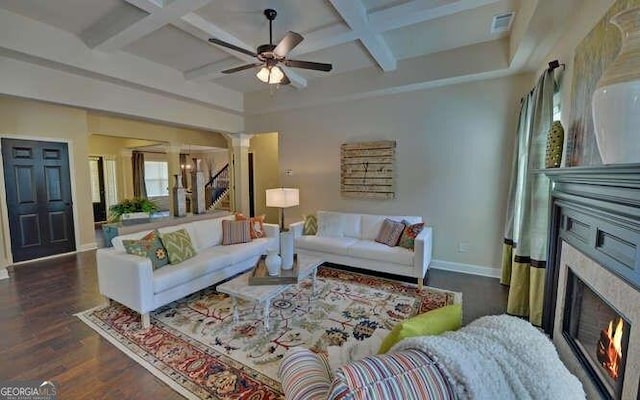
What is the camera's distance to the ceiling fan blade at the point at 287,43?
8.15 feet

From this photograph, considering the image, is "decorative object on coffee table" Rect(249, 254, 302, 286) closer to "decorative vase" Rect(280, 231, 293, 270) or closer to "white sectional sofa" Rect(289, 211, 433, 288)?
"decorative vase" Rect(280, 231, 293, 270)

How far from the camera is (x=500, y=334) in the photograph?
1039mm

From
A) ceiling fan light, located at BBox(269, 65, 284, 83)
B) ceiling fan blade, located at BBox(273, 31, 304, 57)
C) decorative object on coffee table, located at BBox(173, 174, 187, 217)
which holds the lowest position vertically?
decorative object on coffee table, located at BBox(173, 174, 187, 217)

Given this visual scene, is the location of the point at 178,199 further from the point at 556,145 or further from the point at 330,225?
the point at 556,145

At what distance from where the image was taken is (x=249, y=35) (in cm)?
336

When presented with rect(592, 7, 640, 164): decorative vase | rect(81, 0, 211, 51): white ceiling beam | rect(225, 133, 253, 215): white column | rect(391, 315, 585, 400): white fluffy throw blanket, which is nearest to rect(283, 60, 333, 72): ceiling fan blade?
rect(81, 0, 211, 51): white ceiling beam

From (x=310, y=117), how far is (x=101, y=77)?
3.10m

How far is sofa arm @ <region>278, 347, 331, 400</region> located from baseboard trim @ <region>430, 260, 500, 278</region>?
11.0ft

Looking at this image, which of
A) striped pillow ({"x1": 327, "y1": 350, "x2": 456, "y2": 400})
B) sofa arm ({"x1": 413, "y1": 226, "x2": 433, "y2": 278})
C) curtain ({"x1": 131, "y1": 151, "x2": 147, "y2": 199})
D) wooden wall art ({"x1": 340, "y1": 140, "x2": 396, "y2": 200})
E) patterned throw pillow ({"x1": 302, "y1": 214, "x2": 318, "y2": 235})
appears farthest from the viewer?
curtain ({"x1": 131, "y1": 151, "x2": 147, "y2": 199})

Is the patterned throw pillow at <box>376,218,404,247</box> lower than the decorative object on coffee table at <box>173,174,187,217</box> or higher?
lower

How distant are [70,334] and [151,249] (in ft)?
3.06

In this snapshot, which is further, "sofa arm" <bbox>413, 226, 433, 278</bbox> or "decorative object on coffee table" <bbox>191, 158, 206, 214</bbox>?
"decorative object on coffee table" <bbox>191, 158, 206, 214</bbox>

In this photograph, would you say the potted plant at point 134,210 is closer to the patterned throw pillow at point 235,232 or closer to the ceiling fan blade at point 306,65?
the patterned throw pillow at point 235,232

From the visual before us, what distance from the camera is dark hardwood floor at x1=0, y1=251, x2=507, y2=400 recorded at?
1957 millimetres
